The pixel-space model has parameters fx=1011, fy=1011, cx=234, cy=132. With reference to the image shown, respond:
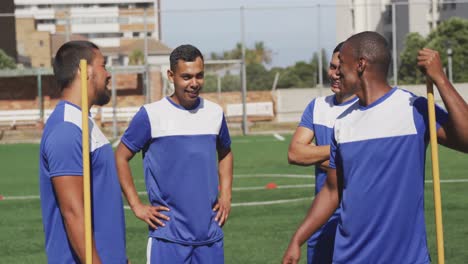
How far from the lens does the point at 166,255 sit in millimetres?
6281

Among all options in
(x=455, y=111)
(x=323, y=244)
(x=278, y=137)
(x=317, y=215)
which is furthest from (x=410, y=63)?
(x=455, y=111)

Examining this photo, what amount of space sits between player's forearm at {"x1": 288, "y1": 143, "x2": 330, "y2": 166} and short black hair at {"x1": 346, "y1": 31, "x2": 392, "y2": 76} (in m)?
1.67

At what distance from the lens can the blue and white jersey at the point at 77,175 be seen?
470cm

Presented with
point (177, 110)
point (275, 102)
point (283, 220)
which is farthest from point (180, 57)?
point (275, 102)

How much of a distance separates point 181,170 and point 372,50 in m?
1.88

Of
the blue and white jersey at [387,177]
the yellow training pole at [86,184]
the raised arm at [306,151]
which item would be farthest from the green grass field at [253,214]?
the yellow training pole at [86,184]

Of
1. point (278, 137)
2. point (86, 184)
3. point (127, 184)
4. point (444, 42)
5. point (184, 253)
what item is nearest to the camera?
point (86, 184)

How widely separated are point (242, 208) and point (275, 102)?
26081 millimetres

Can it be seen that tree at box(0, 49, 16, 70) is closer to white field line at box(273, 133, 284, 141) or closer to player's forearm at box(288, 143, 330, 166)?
white field line at box(273, 133, 284, 141)

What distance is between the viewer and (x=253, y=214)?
12977 mm

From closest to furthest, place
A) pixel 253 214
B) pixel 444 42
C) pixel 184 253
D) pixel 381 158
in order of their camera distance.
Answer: pixel 381 158 < pixel 184 253 < pixel 253 214 < pixel 444 42

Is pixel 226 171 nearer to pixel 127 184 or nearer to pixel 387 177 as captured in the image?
pixel 127 184

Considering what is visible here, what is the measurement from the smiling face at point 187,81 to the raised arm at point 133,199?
0.49 m

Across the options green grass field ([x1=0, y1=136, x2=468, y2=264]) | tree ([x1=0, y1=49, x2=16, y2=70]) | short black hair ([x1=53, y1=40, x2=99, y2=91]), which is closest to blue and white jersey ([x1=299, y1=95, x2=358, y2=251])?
short black hair ([x1=53, y1=40, x2=99, y2=91])
